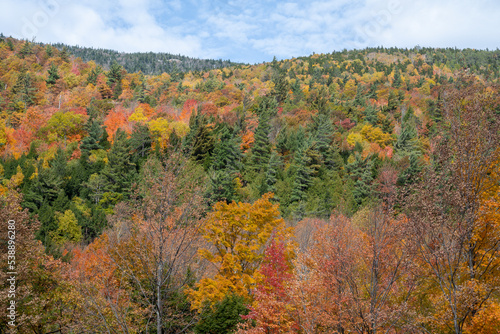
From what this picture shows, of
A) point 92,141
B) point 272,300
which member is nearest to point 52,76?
point 92,141

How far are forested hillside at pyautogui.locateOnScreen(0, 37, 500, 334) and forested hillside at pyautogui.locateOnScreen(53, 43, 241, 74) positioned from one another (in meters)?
73.8

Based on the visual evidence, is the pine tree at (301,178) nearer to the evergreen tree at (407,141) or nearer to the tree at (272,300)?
the evergreen tree at (407,141)

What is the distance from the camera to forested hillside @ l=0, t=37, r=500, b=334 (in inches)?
377

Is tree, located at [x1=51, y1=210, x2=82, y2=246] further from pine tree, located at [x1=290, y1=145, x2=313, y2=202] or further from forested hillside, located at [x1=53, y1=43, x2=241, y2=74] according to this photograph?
forested hillside, located at [x1=53, y1=43, x2=241, y2=74]

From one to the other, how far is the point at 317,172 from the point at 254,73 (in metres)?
76.9

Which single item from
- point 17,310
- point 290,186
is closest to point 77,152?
point 290,186

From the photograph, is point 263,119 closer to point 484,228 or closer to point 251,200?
point 251,200

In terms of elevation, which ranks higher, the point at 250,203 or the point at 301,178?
the point at 301,178

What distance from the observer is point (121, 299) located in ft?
51.9

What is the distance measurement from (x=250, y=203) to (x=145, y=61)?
577 feet

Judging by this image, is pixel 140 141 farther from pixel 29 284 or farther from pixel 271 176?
pixel 29 284

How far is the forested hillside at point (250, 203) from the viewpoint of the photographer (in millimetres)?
9586

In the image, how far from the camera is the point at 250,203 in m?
35.1

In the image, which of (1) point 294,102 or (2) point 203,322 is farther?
(1) point 294,102
